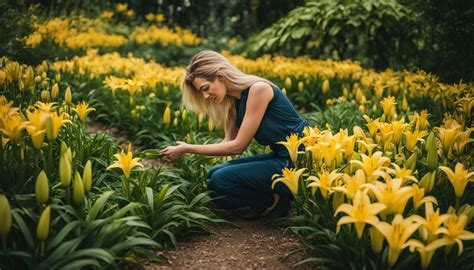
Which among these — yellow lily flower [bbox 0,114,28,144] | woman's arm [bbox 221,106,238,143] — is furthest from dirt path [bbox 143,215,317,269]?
yellow lily flower [bbox 0,114,28,144]

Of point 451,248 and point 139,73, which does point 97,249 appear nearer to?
point 451,248

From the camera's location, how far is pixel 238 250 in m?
2.81

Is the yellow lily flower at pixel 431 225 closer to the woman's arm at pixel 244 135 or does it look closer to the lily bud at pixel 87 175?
the woman's arm at pixel 244 135

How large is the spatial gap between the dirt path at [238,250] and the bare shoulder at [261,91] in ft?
3.25

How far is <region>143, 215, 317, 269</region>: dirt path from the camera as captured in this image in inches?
101

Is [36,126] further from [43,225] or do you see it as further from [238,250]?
[238,250]

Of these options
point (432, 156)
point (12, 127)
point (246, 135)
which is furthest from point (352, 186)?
point (12, 127)

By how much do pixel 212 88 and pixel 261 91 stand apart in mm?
380

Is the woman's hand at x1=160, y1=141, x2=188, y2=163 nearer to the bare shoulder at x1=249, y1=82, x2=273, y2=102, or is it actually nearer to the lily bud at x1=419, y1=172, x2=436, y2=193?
the bare shoulder at x1=249, y1=82, x2=273, y2=102

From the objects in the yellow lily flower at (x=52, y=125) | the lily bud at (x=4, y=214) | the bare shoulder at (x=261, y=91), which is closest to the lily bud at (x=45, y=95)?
the yellow lily flower at (x=52, y=125)

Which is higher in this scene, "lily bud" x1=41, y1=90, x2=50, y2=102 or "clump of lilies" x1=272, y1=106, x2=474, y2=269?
"lily bud" x1=41, y1=90, x2=50, y2=102

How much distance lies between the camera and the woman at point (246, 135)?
3191 millimetres

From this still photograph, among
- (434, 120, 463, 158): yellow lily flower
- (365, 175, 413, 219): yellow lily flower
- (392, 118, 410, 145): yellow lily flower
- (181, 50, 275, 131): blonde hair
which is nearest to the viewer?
(365, 175, 413, 219): yellow lily flower

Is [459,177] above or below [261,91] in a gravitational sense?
below
